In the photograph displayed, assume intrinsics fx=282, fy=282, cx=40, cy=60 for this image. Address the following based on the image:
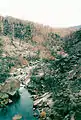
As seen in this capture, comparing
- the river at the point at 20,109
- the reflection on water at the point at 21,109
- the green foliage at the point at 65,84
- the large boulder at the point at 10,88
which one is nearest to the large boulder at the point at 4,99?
the river at the point at 20,109

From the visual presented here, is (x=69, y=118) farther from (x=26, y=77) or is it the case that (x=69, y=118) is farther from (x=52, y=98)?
(x=26, y=77)

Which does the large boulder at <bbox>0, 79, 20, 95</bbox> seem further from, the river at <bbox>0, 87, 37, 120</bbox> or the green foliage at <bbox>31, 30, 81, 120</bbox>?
the green foliage at <bbox>31, 30, 81, 120</bbox>

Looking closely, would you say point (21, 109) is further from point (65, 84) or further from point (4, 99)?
point (65, 84)

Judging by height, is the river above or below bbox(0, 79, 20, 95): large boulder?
below

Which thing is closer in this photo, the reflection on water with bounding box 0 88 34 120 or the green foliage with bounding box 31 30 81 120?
the green foliage with bounding box 31 30 81 120

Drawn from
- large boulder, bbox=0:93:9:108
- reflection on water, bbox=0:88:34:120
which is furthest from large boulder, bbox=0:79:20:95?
reflection on water, bbox=0:88:34:120

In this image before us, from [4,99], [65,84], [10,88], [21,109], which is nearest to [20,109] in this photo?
[21,109]

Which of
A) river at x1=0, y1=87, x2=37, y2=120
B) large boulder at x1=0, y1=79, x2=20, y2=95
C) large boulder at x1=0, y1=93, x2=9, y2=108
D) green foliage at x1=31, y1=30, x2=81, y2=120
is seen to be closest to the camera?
green foliage at x1=31, y1=30, x2=81, y2=120

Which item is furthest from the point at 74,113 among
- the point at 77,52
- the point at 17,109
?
the point at 77,52
